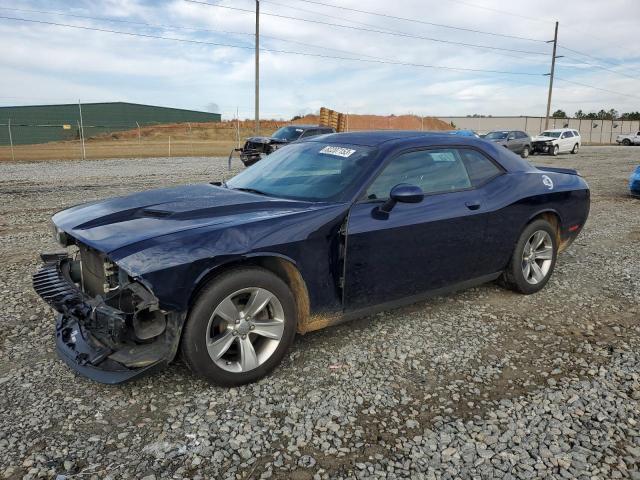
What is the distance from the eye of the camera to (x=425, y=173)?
154 inches

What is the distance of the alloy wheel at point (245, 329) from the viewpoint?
2896 millimetres

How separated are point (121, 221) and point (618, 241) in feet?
22.1

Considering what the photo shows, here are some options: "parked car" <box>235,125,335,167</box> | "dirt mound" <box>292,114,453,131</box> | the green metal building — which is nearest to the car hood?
"parked car" <box>235,125,335,167</box>

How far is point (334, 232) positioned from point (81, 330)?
175cm

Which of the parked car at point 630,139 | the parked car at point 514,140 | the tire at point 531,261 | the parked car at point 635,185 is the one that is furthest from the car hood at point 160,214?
the parked car at point 630,139

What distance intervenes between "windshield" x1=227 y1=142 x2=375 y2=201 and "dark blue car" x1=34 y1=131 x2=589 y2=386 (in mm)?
15

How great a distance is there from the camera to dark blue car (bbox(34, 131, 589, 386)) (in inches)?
108

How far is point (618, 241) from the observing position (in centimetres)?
701

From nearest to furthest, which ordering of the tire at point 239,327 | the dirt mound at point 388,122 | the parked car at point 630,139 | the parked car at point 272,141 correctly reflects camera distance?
1. the tire at point 239,327
2. the parked car at point 272,141
3. the dirt mound at point 388,122
4. the parked car at point 630,139

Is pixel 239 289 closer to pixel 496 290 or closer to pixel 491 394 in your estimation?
pixel 491 394

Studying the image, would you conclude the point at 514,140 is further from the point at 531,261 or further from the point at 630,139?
the point at 630,139

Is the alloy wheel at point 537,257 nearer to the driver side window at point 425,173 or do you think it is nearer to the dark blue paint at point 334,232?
the dark blue paint at point 334,232

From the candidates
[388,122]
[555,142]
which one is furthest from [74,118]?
[555,142]

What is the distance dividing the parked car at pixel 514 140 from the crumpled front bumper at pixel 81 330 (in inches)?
915
